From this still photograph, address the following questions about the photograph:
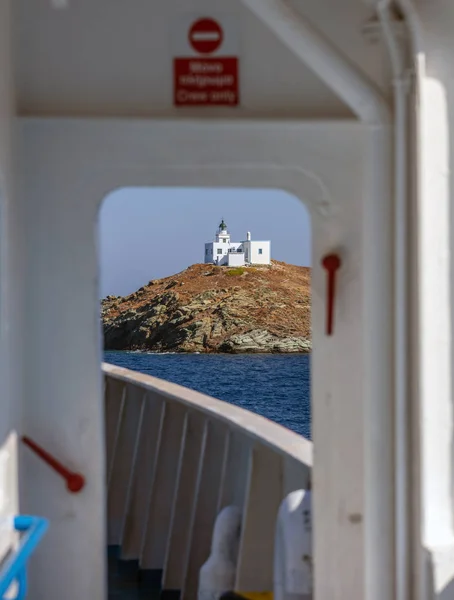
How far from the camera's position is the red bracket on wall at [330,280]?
90.6 inches

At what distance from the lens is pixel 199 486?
3717 millimetres

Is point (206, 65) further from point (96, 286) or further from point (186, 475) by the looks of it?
point (186, 475)

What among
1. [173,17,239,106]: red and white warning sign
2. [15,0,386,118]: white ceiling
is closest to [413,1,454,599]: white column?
[15,0,386,118]: white ceiling

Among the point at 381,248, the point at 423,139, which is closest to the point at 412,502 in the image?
the point at 381,248

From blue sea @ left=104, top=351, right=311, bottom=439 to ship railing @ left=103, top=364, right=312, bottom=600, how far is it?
36.4 metres

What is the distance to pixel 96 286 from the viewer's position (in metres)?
2.32

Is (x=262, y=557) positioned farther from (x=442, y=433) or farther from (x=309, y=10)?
(x=309, y=10)

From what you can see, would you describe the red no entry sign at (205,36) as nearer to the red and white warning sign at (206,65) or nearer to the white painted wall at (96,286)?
the red and white warning sign at (206,65)

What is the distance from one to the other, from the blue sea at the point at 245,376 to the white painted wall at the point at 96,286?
127 feet

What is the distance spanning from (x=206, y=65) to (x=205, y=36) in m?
0.09

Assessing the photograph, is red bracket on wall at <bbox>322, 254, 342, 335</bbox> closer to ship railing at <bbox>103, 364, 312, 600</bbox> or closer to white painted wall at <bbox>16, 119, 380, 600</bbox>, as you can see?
white painted wall at <bbox>16, 119, 380, 600</bbox>

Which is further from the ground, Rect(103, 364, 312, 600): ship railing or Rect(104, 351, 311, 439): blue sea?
Rect(103, 364, 312, 600): ship railing

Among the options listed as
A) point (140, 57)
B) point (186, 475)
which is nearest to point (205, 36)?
point (140, 57)

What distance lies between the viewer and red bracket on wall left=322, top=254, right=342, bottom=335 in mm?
2301
